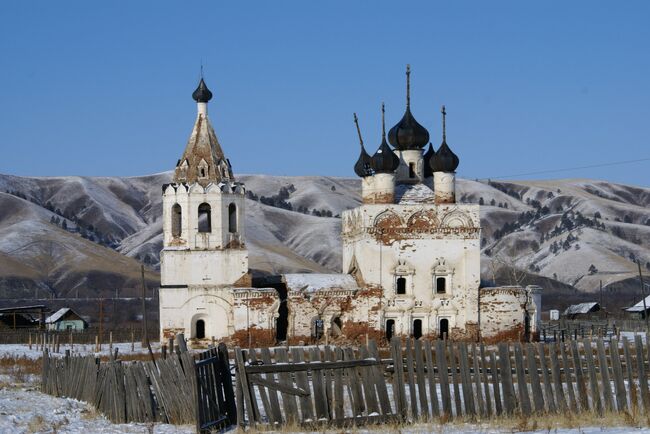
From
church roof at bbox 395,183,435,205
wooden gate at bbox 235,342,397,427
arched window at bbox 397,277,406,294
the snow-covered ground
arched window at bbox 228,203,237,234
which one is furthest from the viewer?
arched window at bbox 228,203,237,234

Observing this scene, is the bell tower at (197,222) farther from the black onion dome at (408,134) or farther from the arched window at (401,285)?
the black onion dome at (408,134)

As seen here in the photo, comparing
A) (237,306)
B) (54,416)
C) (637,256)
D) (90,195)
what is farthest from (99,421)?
(90,195)

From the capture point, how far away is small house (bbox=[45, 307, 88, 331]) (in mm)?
56500

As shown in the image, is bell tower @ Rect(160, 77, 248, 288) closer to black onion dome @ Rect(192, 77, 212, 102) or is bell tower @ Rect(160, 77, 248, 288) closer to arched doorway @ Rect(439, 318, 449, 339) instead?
black onion dome @ Rect(192, 77, 212, 102)

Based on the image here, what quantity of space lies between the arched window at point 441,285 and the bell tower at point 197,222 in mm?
6585

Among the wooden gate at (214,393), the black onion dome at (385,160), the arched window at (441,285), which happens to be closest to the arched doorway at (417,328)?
the arched window at (441,285)

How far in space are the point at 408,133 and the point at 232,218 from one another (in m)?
6.95

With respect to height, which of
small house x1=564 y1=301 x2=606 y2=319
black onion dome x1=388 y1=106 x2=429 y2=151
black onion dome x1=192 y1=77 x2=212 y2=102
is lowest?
small house x1=564 y1=301 x2=606 y2=319

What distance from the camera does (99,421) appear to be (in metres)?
18.8

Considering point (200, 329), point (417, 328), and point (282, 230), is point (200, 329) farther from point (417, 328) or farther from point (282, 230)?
point (282, 230)

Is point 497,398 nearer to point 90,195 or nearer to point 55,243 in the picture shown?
point 55,243

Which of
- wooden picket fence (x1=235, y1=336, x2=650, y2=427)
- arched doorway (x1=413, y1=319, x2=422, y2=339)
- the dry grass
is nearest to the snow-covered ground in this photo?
wooden picket fence (x1=235, y1=336, x2=650, y2=427)

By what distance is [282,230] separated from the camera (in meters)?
149

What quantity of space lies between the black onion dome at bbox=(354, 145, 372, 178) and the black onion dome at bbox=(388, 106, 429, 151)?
127 cm
